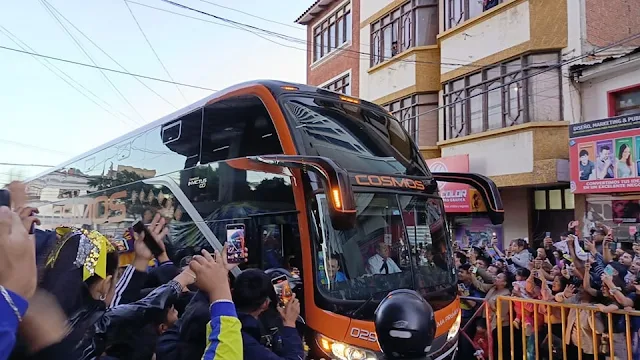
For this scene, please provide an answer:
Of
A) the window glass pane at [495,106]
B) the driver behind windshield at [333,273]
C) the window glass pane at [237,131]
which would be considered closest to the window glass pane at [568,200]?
the window glass pane at [495,106]

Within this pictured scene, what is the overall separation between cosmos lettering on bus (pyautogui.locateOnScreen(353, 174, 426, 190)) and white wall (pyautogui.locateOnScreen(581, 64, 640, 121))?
331 inches

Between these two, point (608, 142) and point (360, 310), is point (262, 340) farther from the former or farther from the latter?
point (608, 142)

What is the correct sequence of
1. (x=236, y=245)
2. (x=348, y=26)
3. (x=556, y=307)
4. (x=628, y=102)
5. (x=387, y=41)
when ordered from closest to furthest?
(x=236, y=245) < (x=556, y=307) < (x=628, y=102) < (x=387, y=41) < (x=348, y=26)

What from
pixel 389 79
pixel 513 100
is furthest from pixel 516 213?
pixel 389 79

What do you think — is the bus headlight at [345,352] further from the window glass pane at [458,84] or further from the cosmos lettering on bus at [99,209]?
the window glass pane at [458,84]

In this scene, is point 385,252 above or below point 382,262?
above

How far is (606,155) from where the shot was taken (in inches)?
458

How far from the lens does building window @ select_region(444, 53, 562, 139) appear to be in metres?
13.1

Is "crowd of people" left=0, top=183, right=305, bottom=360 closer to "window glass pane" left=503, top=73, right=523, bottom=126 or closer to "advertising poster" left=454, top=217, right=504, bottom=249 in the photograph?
"window glass pane" left=503, top=73, right=523, bottom=126

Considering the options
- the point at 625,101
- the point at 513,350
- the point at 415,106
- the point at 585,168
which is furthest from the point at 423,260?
the point at 415,106

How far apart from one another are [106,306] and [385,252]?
3272 millimetres

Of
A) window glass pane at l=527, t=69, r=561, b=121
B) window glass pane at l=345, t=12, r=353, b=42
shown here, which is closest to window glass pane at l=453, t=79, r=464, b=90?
window glass pane at l=527, t=69, r=561, b=121

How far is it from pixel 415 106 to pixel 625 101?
6.71 meters

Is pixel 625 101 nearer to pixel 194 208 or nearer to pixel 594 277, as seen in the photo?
pixel 594 277
